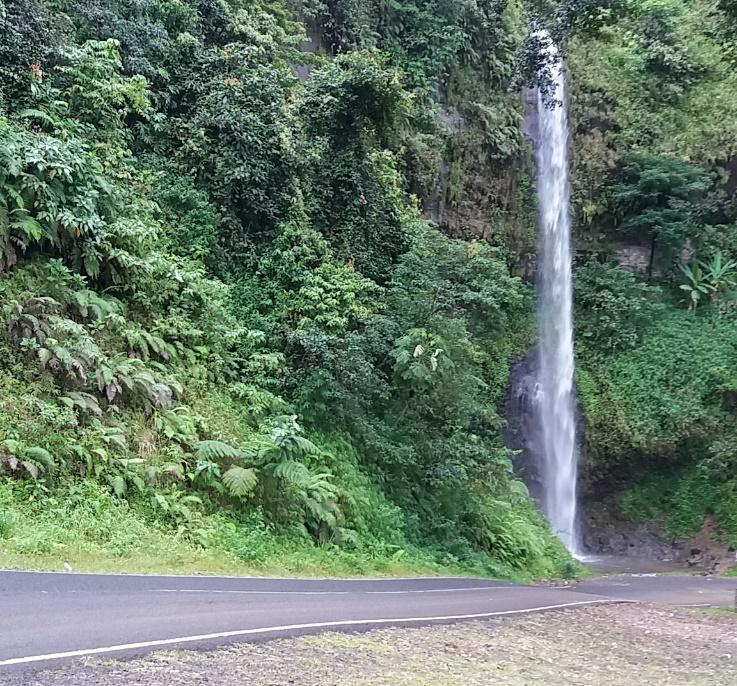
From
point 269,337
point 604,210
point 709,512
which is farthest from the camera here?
point 604,210

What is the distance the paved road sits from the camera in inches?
216

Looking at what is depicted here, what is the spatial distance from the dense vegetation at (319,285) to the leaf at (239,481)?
0.12 ft

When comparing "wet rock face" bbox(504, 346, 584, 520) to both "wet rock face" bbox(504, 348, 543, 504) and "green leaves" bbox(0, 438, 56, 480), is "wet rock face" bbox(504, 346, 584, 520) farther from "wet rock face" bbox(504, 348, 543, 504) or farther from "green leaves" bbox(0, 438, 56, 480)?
"green leaves" bbox(0, 438, 56, 480)

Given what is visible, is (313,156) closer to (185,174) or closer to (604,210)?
(185,174)

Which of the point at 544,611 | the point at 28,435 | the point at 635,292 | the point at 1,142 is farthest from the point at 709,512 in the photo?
the point at 1,142

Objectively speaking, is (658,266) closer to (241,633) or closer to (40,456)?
(40,456)

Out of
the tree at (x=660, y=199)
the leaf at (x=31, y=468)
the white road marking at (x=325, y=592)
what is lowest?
the white road marking at (x=325, y=592)

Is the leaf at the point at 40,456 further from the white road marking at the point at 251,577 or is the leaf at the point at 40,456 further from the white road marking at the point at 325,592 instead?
the white road marking at the point at 325,592

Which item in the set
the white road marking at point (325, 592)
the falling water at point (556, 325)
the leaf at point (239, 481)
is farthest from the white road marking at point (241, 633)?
the falling water at point (556, 325)

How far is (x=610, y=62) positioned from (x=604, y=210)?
7052 millimetres

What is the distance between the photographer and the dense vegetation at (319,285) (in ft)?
36.6

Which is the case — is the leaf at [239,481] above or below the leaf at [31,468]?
below

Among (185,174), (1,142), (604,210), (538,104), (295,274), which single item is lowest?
(295,274)

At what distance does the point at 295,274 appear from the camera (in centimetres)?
1659
